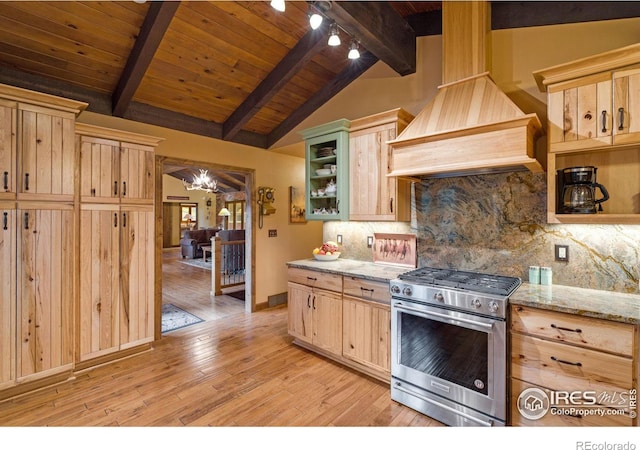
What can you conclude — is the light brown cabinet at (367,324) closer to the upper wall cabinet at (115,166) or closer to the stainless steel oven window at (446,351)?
the stainless steel oven window at (446,351)

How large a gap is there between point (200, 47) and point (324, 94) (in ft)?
5.30

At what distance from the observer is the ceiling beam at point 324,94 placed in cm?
347

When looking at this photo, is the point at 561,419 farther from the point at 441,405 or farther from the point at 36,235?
the point at 36,235

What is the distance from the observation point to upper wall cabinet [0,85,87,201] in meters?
2.28

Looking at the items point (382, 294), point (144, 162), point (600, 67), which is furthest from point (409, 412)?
point (144, 162)

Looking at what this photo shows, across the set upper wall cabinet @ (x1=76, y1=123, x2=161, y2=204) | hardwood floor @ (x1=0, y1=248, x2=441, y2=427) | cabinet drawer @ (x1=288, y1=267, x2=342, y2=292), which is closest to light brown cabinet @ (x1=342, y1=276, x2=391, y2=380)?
cabinet drawer @ (x1=288, y1=267, x2=342, y2=292)

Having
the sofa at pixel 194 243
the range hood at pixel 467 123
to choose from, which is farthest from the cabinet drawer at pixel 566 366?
the sofa at pixel 194 243

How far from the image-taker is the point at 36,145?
241 centimetres

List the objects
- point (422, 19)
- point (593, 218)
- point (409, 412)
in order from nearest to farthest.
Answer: point (593, 218) → point (409, 412) → point (422, 19)

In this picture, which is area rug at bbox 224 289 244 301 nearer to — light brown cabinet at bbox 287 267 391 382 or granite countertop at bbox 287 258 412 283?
light brown cabinet at bbox 287 267 391 382

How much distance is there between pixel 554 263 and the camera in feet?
7.45

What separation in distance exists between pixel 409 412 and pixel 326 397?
0.66 metres

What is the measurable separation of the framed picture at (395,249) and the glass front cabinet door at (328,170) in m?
0.50
